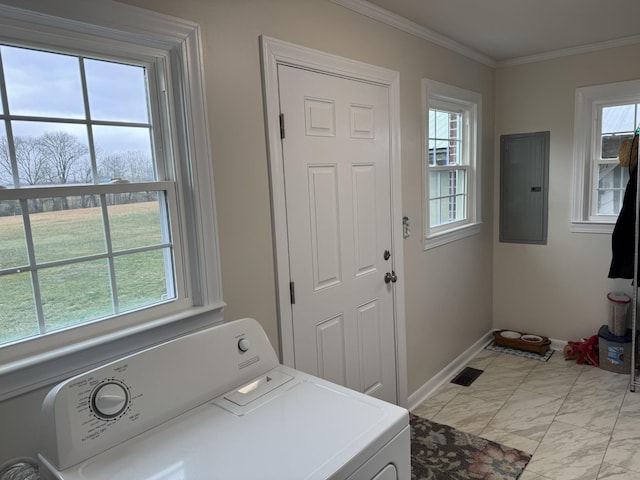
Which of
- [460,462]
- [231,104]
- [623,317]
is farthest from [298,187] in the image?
[623,317]

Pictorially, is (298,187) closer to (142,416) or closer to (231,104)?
(231,104)

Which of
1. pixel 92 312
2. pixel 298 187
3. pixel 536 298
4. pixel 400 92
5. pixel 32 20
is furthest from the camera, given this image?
pixel 536 298

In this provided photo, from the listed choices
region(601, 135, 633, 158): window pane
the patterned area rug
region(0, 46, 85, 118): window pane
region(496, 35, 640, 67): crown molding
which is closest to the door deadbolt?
the patterned area rug

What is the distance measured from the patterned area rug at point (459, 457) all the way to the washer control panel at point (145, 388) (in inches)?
49.1

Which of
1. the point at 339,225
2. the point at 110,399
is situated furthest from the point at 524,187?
the point at 110,399

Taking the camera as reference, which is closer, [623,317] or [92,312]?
[92,312]

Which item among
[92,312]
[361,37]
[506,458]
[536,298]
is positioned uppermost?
[361,37]

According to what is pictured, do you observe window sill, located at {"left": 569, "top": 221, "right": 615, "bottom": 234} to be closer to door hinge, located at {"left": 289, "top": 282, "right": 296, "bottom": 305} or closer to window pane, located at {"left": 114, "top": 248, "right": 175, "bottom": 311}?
door hinge, located at {"left": 289, "top": 282, "right": 296, "bottom": 305}

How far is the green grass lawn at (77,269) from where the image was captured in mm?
1307

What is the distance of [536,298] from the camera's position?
391 cm

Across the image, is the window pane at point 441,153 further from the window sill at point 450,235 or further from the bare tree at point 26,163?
the bare tree at point 26,163

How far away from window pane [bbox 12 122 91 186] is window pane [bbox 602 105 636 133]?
3.66 metres

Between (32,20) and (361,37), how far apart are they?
1591 millimetres

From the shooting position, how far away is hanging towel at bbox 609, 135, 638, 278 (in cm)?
315
